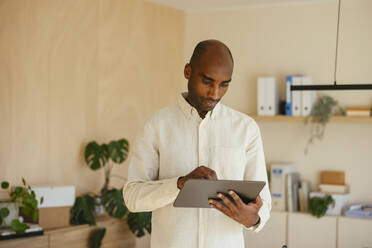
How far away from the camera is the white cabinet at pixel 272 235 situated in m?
4.76

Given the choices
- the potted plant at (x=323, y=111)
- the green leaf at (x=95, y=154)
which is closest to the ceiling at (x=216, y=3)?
the potted plant at (x=323, y=111)

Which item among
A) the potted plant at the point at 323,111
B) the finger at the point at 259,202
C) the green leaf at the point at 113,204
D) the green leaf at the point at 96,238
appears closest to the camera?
the finger at the point at 259,202

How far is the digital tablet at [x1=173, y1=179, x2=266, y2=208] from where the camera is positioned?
1.63m

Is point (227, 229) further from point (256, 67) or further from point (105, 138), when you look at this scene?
point (256, 67)

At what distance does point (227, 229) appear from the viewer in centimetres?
182

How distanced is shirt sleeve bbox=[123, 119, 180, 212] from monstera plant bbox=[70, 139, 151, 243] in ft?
7.94

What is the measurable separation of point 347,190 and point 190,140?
328 cm

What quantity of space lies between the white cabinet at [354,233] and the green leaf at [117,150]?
1.97m

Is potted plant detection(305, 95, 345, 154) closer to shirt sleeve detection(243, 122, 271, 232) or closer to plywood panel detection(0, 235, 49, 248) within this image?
plywood panel detection(0, 235, 49, 248)

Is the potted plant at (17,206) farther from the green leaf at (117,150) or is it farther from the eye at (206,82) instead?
the eye at (206,82)

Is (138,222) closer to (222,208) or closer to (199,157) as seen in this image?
(199,157)

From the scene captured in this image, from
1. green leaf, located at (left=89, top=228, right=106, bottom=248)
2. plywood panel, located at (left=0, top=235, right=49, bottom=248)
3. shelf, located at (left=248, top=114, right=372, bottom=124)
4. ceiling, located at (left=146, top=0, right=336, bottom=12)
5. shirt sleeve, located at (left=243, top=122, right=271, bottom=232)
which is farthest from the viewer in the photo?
ceiling, located at (left=146, top=0, right=336, bottom=12)

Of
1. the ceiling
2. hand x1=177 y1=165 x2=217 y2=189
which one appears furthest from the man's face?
the ceiling

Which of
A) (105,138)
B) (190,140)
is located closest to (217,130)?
(190,140)
